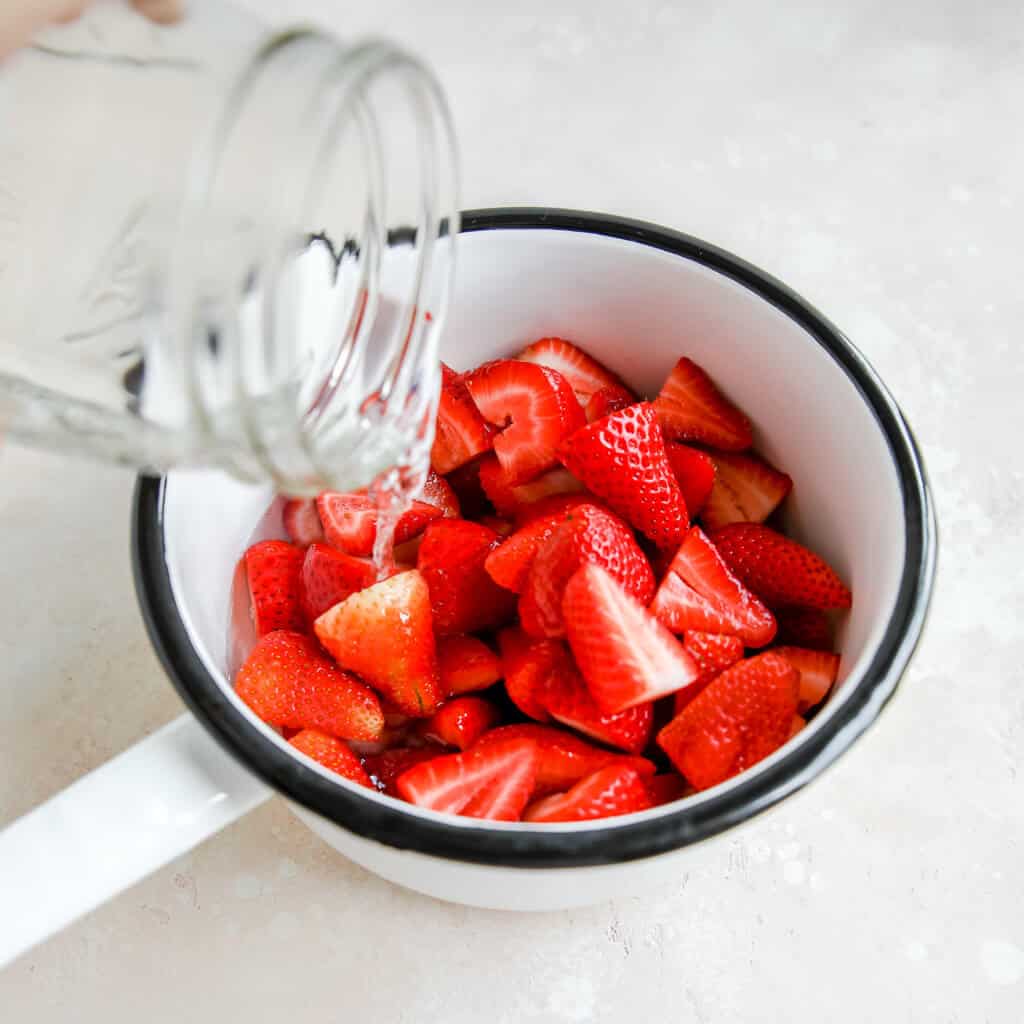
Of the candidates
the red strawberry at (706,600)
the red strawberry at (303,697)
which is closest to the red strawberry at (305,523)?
the red strawberry at (303,697)

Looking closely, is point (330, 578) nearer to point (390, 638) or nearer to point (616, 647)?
point (390, 638)

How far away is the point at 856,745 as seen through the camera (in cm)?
55

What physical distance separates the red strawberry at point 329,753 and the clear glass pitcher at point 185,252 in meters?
0.16

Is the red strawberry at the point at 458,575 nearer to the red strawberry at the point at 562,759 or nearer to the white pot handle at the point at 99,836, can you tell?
the red strawberry at the point at 562,759

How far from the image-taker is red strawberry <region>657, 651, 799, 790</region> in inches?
25.1

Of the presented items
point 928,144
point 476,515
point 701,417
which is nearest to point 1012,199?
point 928,144

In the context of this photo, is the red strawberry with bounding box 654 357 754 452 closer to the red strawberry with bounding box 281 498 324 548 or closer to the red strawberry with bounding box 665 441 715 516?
the red strawberry with bounding box 665 441 715 516

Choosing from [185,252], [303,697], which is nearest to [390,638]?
[303,697]

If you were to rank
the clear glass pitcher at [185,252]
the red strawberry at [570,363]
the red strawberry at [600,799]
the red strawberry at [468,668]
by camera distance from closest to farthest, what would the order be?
the clear glass pitcher at [185,252]
the red strawberry at [600,799]
the red strawberry at [468,668]
the red strawberry at [570,363]

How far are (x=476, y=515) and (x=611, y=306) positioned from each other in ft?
0.56

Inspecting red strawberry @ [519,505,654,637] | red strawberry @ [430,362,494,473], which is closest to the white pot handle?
red strawberry @ [519,505,654,637]

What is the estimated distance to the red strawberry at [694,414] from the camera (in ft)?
2.61

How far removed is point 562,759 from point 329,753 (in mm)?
129

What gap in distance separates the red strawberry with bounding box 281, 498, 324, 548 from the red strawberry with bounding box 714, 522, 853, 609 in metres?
0.26
